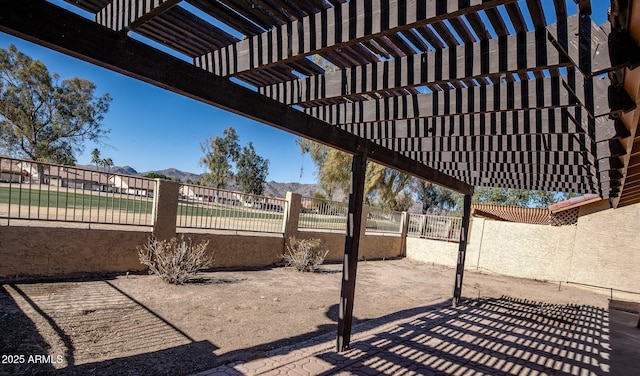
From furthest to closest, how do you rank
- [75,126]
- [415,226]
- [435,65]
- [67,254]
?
[75,126]
[415,226]
[67,254]
[435,65]

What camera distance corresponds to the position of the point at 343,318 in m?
4.33

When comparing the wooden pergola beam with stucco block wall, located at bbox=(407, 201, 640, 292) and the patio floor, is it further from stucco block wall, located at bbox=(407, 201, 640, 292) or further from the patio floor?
stucco block wall, located at bbox=(407, 201, 640, 292)

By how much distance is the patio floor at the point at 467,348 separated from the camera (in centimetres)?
392

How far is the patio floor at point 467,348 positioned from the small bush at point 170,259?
3.73 metres

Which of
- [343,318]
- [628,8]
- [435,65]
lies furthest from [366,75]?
[343,318]

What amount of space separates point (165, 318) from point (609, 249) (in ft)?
45.5

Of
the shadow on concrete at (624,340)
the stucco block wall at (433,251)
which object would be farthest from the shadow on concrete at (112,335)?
the stucco block wall at (433,251)

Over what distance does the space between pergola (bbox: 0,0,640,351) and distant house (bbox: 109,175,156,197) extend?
5334 mm

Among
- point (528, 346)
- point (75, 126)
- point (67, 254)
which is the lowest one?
point (528, 346)

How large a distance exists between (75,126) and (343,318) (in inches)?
1478

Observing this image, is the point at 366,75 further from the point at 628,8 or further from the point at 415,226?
the point at 415,226

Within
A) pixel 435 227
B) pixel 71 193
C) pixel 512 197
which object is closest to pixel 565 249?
pixel 435 227

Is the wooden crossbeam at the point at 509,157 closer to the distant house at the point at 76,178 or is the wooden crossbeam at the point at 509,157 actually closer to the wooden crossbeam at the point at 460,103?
the wooden crossbeam at the point at 460,103

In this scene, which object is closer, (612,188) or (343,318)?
(343,318)
